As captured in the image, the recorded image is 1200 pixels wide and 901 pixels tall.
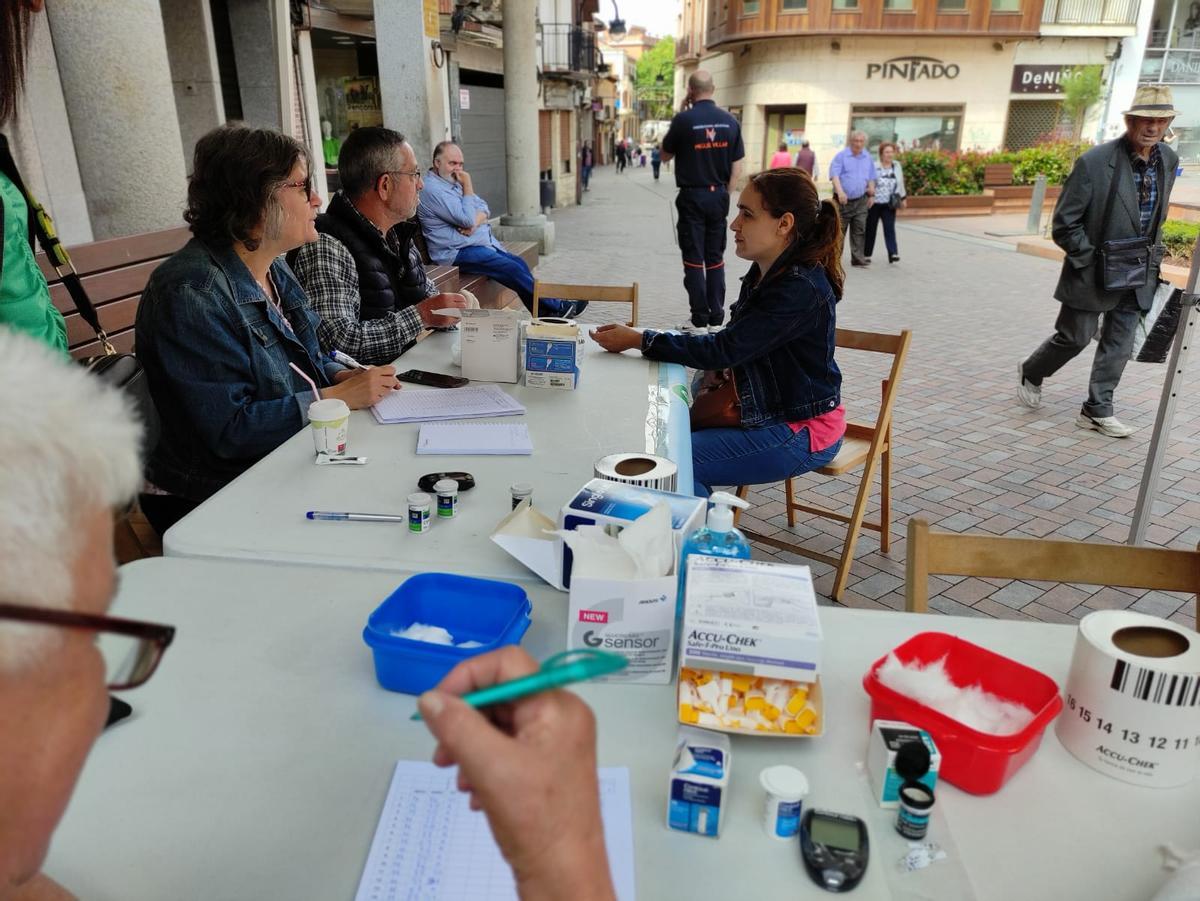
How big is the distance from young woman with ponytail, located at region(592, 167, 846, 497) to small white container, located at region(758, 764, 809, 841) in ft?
6.66

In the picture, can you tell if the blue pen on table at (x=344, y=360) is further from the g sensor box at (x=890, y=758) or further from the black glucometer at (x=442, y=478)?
the g sensor box at (x=890, y=758)

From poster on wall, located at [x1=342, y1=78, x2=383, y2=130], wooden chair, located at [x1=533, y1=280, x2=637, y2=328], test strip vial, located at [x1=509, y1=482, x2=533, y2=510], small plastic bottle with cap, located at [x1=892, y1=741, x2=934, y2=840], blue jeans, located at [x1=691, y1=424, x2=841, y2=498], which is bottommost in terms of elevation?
blue jeans, located at [x1=691, y1=424, x2=841, y2=498]

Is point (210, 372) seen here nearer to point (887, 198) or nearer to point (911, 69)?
point (887, 198)

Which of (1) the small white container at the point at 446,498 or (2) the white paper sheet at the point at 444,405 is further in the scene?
(2) the white paper sheet at the point at 444,405

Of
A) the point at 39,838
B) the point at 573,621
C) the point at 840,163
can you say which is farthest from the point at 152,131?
the point at 840,163

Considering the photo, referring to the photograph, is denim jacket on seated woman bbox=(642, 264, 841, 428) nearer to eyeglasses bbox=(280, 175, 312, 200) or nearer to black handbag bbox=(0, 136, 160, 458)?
eyeglasses bbox=(280, 175, 312, 200)

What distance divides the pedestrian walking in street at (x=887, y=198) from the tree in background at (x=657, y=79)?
55128 millimetres

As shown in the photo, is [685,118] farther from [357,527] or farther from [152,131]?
[357,527]

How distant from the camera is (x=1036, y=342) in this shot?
736 cm

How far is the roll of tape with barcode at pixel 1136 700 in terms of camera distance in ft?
3.57

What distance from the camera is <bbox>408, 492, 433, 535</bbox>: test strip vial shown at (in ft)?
5.86

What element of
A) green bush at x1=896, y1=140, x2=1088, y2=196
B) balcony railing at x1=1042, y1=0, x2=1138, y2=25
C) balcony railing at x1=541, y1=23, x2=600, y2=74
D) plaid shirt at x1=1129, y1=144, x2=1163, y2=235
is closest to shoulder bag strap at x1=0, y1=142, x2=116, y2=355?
plaid shirt at x1=1129, y1=144, x2=1163, y2=235

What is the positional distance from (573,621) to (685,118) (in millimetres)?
6764

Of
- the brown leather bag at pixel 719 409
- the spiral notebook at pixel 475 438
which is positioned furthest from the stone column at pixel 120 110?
the brown leather bag at pixel 719 409
